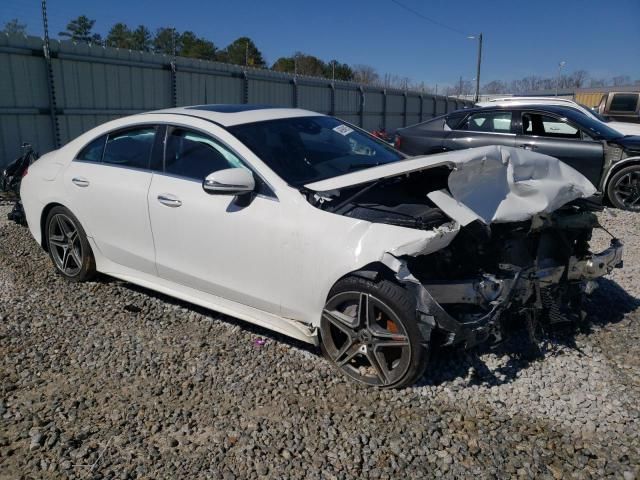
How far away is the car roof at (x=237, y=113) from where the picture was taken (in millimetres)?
4043

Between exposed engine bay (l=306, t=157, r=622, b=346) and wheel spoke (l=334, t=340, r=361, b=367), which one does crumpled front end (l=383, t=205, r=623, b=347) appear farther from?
wheel spoke (l=334, t=340, r=361, b=367)

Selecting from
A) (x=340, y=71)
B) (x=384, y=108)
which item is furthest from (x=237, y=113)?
(x=340, y=71)

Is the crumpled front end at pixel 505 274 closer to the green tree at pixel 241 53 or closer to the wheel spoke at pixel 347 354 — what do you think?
the wheel spoke at pixel 347 354

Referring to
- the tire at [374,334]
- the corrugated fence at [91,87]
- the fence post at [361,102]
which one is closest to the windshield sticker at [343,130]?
the tire at [374,334]

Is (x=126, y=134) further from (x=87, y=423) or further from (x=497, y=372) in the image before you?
(x=497, y=372)

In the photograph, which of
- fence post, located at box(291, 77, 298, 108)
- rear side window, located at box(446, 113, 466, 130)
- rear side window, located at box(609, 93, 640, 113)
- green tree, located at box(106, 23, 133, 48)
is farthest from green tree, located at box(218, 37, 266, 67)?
rear side window, located at box(446, 113, 466, 130)

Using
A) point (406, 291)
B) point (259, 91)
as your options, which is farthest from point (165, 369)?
point (259, 91)

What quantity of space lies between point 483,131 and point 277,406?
7.16 metres

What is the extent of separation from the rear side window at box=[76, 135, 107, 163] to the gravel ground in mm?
1336

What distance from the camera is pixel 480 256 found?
3.42 m

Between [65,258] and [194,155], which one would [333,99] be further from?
[194,155]

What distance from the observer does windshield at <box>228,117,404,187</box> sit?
3.68 metres

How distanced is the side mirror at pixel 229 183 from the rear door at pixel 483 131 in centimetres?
612

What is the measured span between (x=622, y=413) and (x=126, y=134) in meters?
4.09
